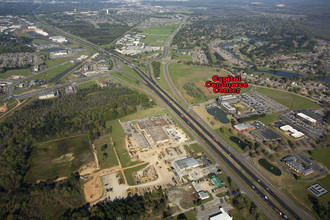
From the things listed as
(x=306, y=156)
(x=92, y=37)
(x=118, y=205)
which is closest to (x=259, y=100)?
(x=306, y=156)

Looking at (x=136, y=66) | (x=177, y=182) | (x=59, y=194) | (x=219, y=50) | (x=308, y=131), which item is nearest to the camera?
(x=59, y=194)

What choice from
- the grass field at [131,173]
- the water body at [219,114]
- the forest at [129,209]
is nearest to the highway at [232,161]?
the water body at [219,114]

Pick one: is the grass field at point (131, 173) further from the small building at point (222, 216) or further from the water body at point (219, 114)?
A: the water body at point (219, 114)

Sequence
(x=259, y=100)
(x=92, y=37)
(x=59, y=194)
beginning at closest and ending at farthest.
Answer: (x=59, y=194) < (x=259, y=100) < (x=92, y=37)

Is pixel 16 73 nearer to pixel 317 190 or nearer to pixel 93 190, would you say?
pixel 93 190

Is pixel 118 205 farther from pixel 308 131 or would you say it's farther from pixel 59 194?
pixel 308 131

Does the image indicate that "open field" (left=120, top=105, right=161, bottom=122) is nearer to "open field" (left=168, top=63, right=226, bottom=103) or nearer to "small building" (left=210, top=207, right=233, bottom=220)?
"open field" (left=168, top=63, right=226, bottom=103)

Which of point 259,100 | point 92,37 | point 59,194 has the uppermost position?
point 92,37

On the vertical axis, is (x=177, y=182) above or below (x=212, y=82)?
below
